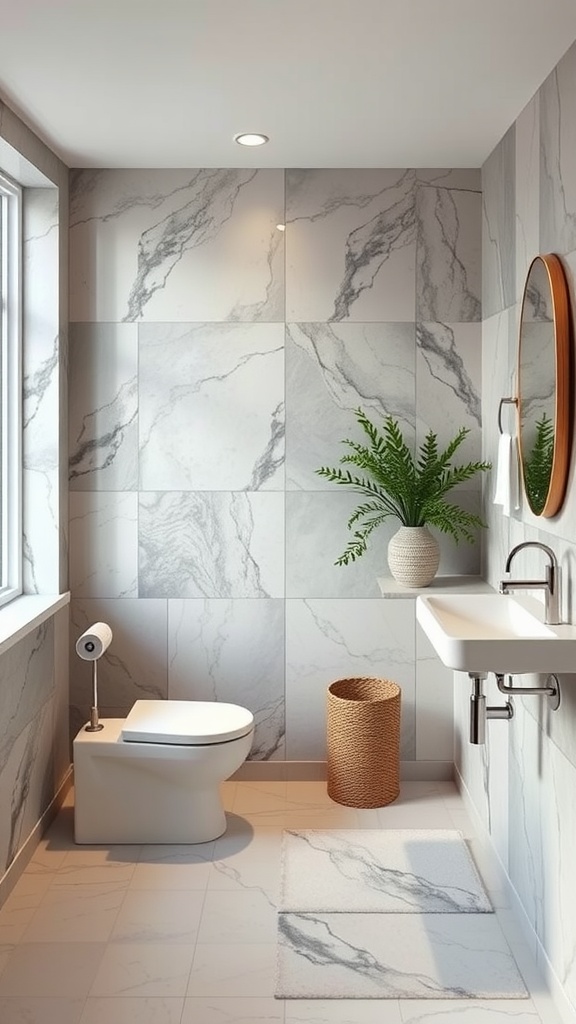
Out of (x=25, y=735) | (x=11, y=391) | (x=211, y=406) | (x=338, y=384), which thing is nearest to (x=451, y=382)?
(x=338, y=384)

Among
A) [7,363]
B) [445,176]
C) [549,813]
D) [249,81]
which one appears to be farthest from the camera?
[445,176]

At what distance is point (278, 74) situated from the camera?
2758 millimetres

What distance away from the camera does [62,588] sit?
373cm

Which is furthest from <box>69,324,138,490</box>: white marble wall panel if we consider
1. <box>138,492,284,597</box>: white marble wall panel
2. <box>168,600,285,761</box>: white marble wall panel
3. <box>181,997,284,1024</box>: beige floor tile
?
<box>181,997,284,1024</box>: beige floor tile

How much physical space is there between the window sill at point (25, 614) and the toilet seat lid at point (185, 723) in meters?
0.48

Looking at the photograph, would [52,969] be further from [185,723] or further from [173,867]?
[185,723]

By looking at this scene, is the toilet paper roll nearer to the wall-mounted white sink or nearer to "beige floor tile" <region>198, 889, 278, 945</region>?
"beige floor tile" <region>198, 889, 278, 945</region>

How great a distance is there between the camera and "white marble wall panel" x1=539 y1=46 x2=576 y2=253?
96.7 inches

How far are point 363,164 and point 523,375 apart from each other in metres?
1.29

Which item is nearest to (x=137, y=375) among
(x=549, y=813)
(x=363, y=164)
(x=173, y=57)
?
(x=363, y=164)

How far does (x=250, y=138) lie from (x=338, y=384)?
3.24 ft

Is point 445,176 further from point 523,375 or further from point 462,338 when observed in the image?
point 523,375

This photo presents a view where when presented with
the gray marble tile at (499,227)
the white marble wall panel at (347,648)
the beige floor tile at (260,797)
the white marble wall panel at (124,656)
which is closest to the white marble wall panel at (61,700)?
the white marble wall panel at (124,656)

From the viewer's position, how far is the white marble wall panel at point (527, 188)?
9.32 feet
